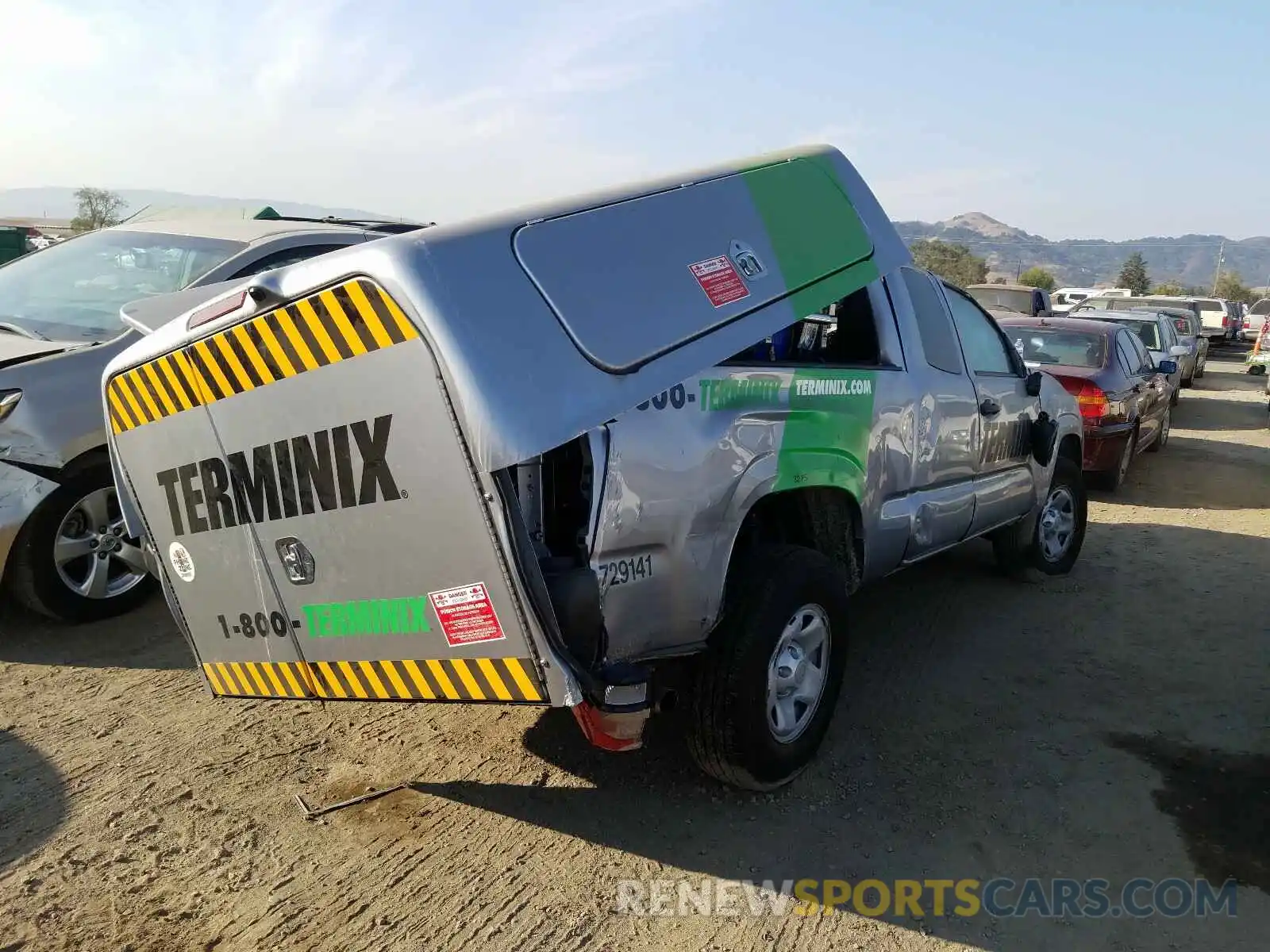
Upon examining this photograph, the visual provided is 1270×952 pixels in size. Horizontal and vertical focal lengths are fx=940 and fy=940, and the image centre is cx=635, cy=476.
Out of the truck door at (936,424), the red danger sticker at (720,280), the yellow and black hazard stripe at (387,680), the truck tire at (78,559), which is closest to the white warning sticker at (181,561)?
the yellow and black hazard stripe at (387,680)

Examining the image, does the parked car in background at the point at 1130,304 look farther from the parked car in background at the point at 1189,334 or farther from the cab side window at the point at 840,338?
the cab side window at the point at 840,338

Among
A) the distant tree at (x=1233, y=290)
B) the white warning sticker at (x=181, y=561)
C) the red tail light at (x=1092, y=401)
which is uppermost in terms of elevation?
the white warning sticker at (x=181, y=561)

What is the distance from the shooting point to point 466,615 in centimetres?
264

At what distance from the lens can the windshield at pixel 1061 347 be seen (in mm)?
9312

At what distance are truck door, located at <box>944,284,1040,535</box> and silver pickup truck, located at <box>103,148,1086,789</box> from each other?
4.67 ft

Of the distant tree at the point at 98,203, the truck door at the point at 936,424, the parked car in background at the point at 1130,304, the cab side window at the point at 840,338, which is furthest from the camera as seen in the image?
the distant tree at the point at 98,203

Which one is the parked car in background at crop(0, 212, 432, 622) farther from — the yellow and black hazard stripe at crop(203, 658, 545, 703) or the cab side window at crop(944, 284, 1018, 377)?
the cab side window at crop(944, 284, 1018, 377)

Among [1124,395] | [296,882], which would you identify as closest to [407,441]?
[296,882]

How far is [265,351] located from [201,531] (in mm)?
797

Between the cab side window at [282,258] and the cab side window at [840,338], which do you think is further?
the cab side window at [282,258]

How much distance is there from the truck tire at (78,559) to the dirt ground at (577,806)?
151 millimetres

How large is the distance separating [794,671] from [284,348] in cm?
211

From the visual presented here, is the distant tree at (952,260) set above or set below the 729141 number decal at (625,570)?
below

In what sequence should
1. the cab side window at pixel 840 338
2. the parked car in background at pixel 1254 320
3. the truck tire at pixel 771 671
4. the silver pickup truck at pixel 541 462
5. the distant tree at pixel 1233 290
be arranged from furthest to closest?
the distant tree at pixel 1233 290, the parked car in background at pixel 1254 320, the cab side window at pixel 840 338, the truck tire at pixel 771 671, the silver pickup truck at pixel 541 462
